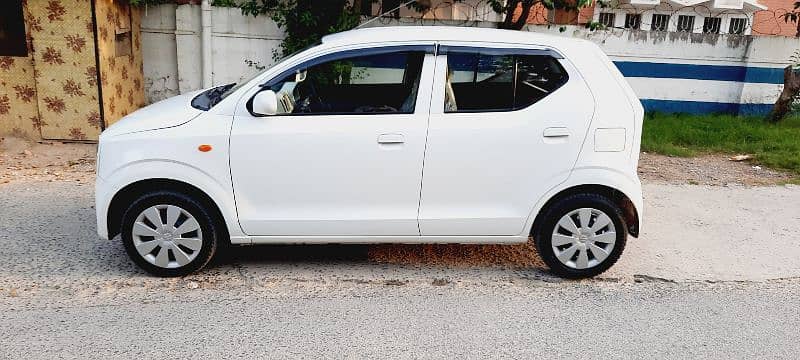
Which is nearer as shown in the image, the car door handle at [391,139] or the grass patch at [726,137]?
the car door handle at [391,139]

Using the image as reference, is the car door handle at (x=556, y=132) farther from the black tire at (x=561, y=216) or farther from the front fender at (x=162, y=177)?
the front fender at (x=162, y=177)

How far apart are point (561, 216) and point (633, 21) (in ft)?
25.9

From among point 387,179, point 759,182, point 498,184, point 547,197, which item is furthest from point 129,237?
point 759,182

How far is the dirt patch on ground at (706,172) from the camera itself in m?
7.41

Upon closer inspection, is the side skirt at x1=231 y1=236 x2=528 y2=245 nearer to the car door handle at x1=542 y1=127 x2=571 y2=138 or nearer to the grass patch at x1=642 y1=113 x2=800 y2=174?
the car door handle at x1=542 y1=127 x2=571 y2=138

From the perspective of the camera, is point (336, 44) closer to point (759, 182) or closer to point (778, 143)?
point (759, 182)

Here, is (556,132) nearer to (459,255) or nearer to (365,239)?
(459,255)

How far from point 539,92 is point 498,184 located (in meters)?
0.68

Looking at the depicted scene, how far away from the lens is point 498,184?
4.38 m

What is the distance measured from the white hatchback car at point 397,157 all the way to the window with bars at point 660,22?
25.5 feet

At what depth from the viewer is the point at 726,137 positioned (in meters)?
9.12

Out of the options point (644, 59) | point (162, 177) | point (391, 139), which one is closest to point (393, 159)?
point (391, 139)

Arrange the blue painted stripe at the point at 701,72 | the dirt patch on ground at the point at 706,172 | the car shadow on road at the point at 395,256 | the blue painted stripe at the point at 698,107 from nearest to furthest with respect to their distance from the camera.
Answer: the car shadow on road at the point at 395,256 < the dirt patch on ground at the point at 706,172 < the blue painted stripe at the point at 701,72 < the blue painted stripe at the point at 698,107

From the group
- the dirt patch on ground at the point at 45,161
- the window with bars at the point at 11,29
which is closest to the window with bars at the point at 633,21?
the dirt patch on ground at the point at 45,161
